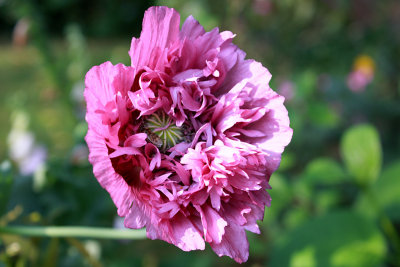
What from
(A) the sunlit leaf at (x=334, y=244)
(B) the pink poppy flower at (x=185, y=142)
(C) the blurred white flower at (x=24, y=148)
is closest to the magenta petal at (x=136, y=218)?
(B) the pink poppy flower at (x=185, y=142)

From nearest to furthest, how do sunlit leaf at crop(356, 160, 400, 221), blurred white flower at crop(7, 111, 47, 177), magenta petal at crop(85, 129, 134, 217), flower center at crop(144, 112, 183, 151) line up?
magenta petal at crop(85, 129, 134, 217) → flower center at crop(144, 112, 183, 151) → sunlit leaf at crop(356, 160, 400, 221) → blurred white flower at crop(7, 111, 47, 177)

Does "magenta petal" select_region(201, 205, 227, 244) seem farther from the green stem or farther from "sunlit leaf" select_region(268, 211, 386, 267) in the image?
"sunlit leaf" select_region(268, 211, 386, 267)

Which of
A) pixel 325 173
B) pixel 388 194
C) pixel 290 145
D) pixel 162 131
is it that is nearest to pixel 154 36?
pixel 162 131

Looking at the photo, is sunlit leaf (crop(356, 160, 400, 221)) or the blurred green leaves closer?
the blurred green leaves

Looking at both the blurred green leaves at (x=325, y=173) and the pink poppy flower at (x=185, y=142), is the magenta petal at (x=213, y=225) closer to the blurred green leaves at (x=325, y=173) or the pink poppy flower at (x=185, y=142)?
the pink poppy flower at (x=185, y=142)

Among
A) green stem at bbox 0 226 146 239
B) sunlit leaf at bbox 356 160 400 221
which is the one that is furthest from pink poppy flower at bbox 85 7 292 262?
sunlit leaf at bbox 356 160 400 221

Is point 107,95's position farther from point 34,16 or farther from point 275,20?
point 275,20

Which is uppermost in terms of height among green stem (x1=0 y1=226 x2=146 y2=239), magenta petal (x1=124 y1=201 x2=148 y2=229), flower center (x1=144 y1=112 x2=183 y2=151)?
flower center (x1=144 y1=112 x2=183 y2=151)

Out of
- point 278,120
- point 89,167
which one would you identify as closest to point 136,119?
point 278,120

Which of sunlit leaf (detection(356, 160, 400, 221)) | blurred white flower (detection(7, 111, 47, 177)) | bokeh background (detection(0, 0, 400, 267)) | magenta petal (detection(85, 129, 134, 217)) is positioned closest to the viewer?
magenta petal (detection(85, 129, 134, 217))
